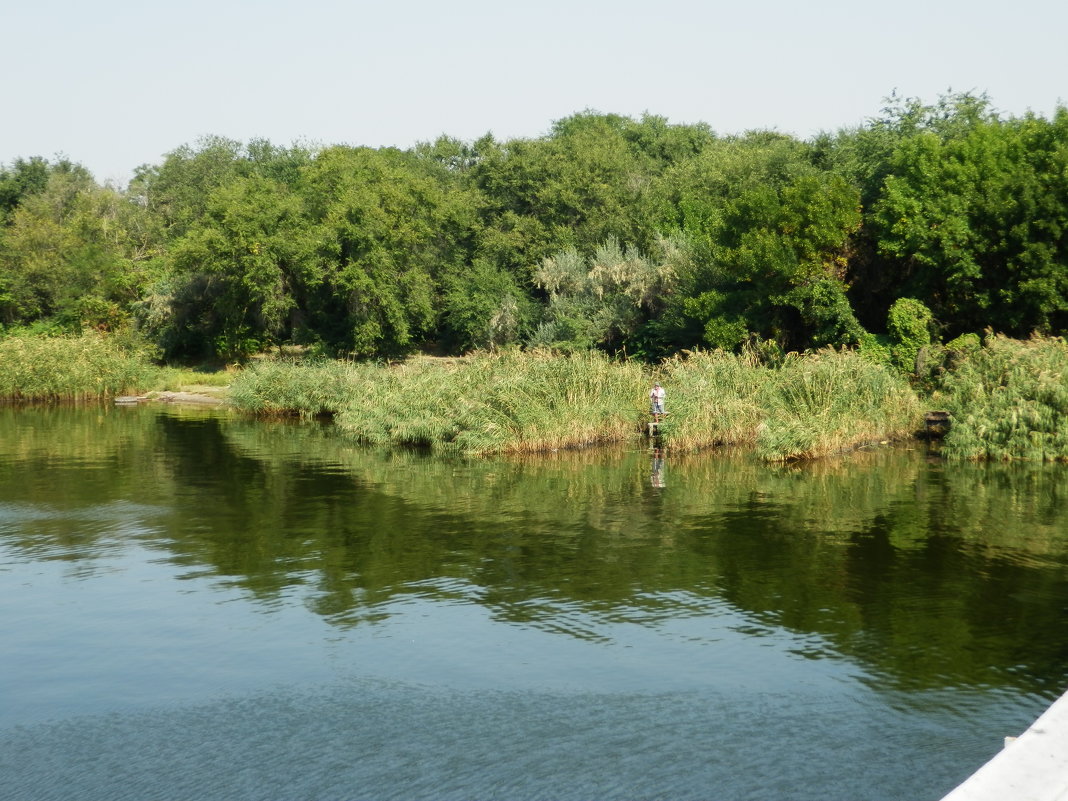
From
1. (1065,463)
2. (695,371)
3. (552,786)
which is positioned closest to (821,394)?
(695,371)

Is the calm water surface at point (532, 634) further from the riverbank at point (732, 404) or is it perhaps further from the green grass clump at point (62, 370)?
the green grass clump at point (62, 370)

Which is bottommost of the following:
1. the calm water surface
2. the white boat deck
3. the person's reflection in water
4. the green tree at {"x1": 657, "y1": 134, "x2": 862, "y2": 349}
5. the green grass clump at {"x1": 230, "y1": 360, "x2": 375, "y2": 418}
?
the calm water surface

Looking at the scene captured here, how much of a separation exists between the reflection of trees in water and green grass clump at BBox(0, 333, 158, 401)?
1916cm

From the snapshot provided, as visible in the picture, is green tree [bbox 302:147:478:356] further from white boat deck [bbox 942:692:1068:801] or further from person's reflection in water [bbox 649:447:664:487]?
white boat deck [bbox 942:692:1068:801]

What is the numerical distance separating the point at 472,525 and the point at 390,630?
26.1ft

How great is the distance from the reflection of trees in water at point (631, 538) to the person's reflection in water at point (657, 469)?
0.36m

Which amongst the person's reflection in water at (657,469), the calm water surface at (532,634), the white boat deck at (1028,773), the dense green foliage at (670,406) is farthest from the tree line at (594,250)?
the white boat deck at (1028,773)

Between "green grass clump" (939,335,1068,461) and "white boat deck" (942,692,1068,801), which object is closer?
"white boat deck" (942,692,1068,801)

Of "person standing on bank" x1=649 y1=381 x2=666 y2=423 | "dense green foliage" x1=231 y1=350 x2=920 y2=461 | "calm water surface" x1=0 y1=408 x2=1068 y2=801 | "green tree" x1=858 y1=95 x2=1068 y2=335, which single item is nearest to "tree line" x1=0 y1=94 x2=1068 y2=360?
"green tree" x1=858 y1=95 x2=1068 y2=335

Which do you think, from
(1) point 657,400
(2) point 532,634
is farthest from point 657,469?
(2) point 532,634

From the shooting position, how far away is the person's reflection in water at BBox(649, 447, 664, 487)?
31062mm

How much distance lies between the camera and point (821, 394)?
3488cm

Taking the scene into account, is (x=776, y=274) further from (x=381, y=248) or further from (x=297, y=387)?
(x=381, y=248)

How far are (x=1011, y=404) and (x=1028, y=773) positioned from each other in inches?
1082
